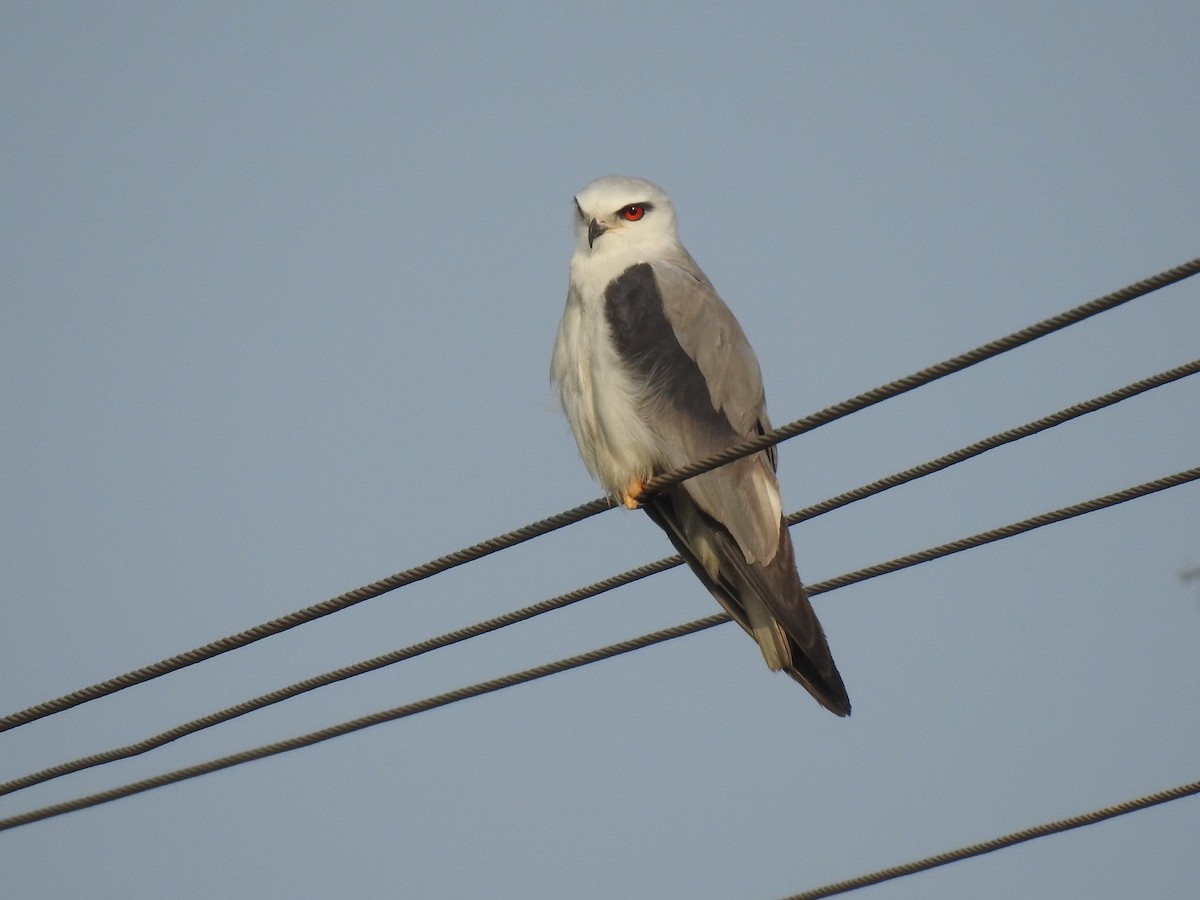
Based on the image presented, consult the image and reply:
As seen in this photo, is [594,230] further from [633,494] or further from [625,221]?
[633,494]

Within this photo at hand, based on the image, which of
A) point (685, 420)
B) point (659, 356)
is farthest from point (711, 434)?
point (659, 356)

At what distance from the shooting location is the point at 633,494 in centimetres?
510

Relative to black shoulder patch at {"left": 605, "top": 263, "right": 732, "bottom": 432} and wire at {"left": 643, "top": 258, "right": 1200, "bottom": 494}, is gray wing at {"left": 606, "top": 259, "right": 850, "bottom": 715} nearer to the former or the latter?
black shoulder patch at {"left": 605, "top": 263, "right": 732, "bottom": 432}

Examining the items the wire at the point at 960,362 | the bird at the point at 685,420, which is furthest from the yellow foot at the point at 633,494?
the wire at the point at 960,362

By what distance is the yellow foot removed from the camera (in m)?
5.08

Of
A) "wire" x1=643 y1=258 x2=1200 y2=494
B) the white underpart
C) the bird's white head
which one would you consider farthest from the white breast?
"wire" x1=643 y1=258 x2=1200 y2=494

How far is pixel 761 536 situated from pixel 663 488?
360 millimetres

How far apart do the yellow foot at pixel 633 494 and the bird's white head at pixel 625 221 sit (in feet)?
3.40

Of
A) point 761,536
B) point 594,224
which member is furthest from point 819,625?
point 594,224

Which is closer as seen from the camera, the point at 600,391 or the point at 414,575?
the point at 414,575

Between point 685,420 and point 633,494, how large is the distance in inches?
12.3

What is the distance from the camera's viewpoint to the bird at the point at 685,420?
4.93m

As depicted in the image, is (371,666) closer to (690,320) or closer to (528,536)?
(528,536)

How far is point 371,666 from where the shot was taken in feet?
14.5
